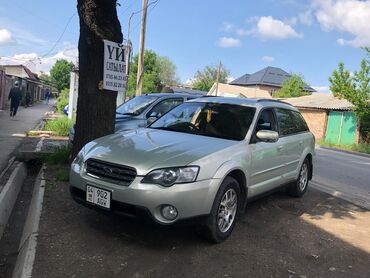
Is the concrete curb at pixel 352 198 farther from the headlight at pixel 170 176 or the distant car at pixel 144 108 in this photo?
the headlight at pixel 170 176

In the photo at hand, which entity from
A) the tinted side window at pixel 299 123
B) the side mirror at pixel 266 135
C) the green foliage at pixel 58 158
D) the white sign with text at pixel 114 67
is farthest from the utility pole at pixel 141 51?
the side mirror at pixel 266 135

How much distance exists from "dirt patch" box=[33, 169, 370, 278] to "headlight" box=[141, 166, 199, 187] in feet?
1.49

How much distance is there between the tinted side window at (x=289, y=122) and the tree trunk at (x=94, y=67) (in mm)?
2626

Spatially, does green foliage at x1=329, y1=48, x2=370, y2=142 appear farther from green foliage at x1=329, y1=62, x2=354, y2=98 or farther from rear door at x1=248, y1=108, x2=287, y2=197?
rear door at x1=248, y1=108, x2=287, y2=197

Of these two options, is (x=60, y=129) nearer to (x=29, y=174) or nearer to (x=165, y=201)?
(x=29, y=174)

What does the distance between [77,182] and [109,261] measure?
3.34ft

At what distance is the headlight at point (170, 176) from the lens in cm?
430

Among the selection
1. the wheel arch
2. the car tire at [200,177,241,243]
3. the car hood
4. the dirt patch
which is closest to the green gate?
the dirt patch

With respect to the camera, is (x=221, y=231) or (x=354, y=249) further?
(x=354, y=249)

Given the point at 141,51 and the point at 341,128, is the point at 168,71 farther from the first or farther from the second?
the point at 141,51

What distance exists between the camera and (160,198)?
4230 millimetres

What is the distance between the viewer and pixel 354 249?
17.1ft

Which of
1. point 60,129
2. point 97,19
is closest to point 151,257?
point 97,19

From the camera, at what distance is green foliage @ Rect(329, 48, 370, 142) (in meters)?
29.7
